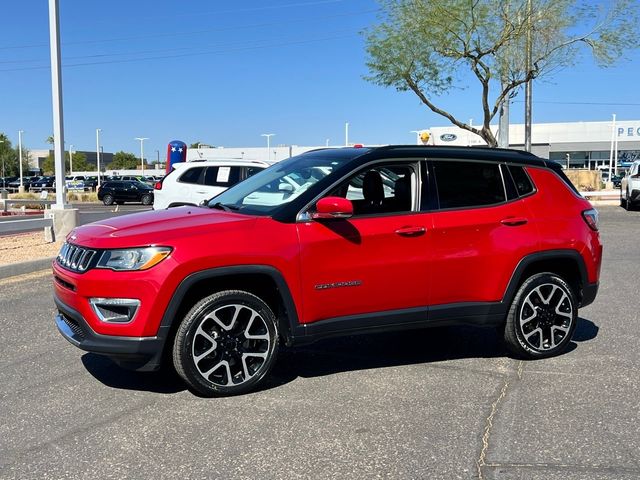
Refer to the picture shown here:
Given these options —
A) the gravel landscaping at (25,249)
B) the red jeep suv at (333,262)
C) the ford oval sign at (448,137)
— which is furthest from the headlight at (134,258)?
the ford oval sign at (448,137)

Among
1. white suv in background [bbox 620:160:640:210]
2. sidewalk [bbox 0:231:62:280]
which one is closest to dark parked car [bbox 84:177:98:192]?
white suv in background [bbox 620:160:640:210]

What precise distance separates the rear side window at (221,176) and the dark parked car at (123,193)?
26674mm

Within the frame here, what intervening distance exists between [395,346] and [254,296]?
6.31 feet

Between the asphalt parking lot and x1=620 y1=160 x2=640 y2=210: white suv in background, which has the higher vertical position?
x1=620 y1=160 x2=640 y2=210: white suv in background

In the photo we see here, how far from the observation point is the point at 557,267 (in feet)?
18.2

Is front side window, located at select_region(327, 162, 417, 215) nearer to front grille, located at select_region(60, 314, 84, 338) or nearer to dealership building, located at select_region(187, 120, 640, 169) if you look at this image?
front grille, located at select_region(60, 314, 84, 338)

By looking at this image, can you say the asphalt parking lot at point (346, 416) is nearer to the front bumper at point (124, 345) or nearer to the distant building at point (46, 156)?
the front bumper at point (124, 345)

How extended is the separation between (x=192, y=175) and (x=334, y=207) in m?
9.37

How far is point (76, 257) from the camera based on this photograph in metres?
4.31

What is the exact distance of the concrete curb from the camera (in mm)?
9203

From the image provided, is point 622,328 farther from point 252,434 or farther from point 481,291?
Answer: point 252,434

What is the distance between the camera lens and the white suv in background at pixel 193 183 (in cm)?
1298

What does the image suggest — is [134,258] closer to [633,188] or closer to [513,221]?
[513,221]

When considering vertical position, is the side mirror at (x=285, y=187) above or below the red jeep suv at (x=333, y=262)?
above
